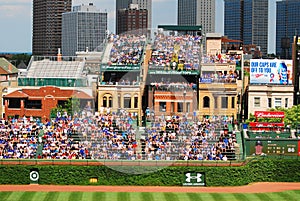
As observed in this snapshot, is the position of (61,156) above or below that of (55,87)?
below

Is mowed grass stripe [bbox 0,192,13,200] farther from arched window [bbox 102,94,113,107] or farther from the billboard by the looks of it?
the billboard

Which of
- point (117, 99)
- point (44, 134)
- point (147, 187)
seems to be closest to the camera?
point (147, 187)

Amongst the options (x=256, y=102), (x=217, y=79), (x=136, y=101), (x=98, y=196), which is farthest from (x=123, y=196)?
(x=256, y=102)

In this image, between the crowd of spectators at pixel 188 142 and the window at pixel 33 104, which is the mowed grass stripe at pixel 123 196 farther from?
the window at pixel 33 104

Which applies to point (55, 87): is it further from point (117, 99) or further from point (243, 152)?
point (243, 152)

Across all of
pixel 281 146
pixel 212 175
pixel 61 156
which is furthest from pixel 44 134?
pixel 281 146
